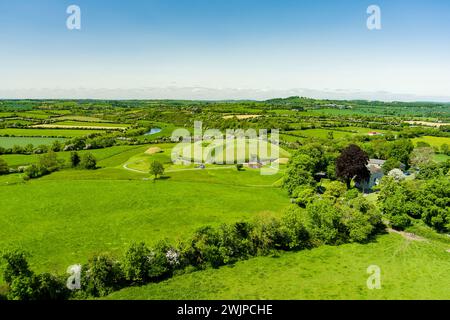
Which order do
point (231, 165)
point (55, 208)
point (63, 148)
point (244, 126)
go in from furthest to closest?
point (244, 126) → point (63, 148) → point (231, 165) → point (55, 208)

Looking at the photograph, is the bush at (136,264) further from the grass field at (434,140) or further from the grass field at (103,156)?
the grass field at (434,140)

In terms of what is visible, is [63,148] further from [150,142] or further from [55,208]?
[55,208]

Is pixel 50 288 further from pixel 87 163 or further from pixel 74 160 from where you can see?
pixel 74 160

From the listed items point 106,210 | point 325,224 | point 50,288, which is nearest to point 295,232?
point 325,224

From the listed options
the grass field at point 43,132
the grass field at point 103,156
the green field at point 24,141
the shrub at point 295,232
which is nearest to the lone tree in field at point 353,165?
the shrub at point 295,232

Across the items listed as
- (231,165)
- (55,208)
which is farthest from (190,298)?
(231,165)

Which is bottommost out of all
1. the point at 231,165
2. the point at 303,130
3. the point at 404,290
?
the point at 404,290

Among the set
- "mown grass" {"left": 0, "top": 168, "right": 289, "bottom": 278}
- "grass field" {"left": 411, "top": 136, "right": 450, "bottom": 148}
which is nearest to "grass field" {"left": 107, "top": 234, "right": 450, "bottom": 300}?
"mown grass" {"left": 0, "top": 168, "right": 289, "bottom": 278}
